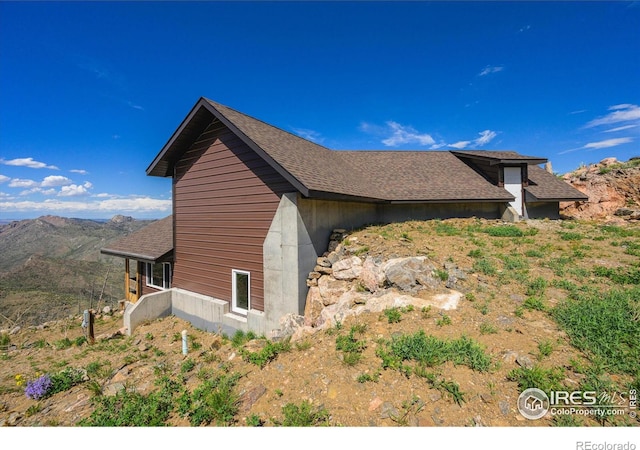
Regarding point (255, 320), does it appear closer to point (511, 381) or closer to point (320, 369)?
point (320, 369)

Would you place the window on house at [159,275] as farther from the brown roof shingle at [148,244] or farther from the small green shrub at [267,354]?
the small green shrub at [267,354]

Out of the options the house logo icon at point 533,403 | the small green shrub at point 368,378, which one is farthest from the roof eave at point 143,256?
the house logo icon at point 533,403

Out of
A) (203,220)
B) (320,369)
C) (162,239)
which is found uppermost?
(203,220)

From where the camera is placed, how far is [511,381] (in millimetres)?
3613

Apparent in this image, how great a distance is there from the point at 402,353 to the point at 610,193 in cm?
2566

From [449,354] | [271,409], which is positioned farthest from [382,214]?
[271,409]

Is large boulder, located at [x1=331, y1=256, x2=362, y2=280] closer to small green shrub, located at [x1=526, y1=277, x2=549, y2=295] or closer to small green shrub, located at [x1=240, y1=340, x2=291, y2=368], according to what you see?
small green shrub, located at [x1=240, y1=340, x2=291, y2=368]

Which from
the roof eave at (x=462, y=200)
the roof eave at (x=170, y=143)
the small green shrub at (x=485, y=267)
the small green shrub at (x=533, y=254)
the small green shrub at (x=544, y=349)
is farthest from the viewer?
the roof eave at (x=462, y=200)

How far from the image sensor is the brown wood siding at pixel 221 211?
332 inches

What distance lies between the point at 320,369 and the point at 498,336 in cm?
329

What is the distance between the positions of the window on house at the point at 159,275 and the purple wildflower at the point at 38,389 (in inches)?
244

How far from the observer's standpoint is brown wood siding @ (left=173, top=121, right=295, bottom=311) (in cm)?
843

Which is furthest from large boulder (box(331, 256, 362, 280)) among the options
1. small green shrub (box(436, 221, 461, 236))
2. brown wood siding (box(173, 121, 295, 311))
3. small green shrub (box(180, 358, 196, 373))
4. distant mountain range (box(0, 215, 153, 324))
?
distant mountain range (box(0, 215, 153, 324))
